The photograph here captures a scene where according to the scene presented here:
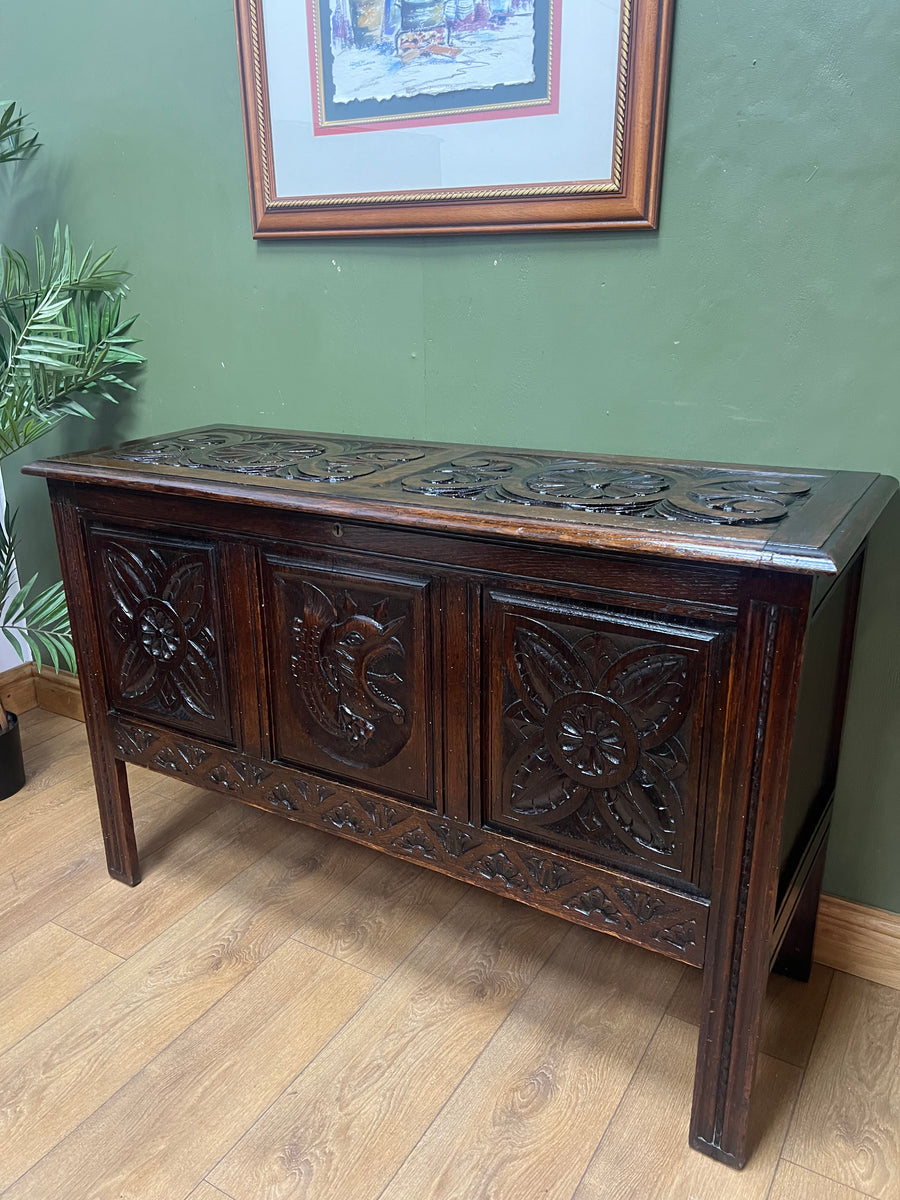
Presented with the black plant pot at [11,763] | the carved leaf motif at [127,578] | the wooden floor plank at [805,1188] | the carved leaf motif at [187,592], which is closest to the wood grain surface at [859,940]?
the wooden floor plank at [805,1188]

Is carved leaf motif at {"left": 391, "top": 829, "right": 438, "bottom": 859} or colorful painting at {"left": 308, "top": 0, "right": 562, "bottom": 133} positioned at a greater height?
colorful painting at {"left": 308, "top": 0, "right": 562, "bottom": 133}

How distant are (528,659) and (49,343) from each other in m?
1.39

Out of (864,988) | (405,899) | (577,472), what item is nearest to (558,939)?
(405,899)

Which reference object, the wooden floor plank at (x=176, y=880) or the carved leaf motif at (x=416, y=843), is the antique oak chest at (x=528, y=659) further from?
the wooden floor plank at (x=176, y=880)

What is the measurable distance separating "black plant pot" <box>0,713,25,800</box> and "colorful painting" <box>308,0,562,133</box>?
64.2 inches

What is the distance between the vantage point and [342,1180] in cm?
125

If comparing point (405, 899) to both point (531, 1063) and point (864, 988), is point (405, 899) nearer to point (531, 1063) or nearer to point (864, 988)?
point (531, 1063)

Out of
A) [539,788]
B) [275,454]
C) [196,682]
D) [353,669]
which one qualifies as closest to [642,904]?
[539,788]

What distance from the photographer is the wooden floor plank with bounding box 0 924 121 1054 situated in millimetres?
1547

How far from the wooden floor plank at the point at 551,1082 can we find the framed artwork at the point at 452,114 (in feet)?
4.42

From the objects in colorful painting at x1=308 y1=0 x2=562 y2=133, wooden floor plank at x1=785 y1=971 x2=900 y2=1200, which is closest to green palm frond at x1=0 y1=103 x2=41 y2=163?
colorful painting at x1=308 y1=0 x2=562 y2=133

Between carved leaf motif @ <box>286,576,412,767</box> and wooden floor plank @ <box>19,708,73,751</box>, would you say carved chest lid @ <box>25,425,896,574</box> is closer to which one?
carved leaf motif @ <box>286,576,412,767</box>

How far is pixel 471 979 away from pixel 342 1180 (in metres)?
0.44

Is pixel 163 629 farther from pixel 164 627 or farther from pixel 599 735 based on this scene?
pixel 599 735
